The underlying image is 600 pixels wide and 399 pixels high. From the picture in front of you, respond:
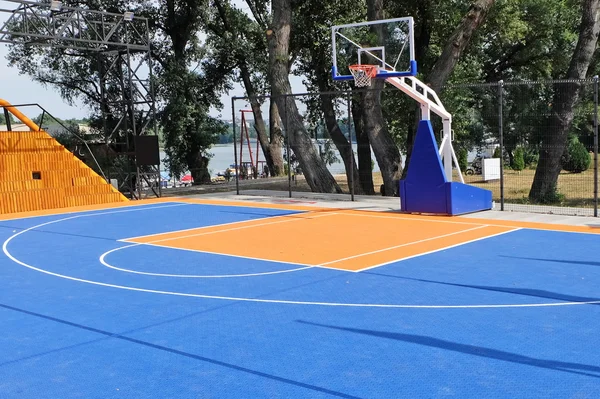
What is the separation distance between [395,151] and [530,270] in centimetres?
1267

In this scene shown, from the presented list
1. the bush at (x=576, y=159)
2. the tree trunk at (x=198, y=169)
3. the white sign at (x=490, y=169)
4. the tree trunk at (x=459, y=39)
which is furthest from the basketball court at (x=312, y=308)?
the bush at (x=576, y=159)

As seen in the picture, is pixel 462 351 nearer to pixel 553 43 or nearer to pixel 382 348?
pixel 382 348

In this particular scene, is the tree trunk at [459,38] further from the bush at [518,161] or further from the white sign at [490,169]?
the bush at [518,161]

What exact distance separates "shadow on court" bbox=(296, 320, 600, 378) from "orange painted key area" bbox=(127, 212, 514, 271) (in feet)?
9.65

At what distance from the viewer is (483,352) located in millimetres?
5719

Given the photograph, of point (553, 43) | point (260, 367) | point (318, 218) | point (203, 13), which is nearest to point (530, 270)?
point (260, 367)

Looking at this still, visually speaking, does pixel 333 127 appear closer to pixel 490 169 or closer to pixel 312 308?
pixel 490 169

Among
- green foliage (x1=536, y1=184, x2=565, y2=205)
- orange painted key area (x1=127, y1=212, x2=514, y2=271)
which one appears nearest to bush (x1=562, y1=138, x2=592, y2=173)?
green foliage (x1=536, y1=184, x2=565, y2=205)

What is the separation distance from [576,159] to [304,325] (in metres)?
26.9

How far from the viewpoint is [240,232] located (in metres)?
13.1

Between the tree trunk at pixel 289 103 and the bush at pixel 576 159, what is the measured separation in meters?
13.5

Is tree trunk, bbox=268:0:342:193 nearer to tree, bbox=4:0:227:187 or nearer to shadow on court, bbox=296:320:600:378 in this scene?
tree, bbox=4:0:227:187

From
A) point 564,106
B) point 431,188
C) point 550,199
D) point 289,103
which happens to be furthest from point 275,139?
A: point 431,188

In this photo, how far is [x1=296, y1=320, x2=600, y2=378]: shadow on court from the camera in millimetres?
5250
